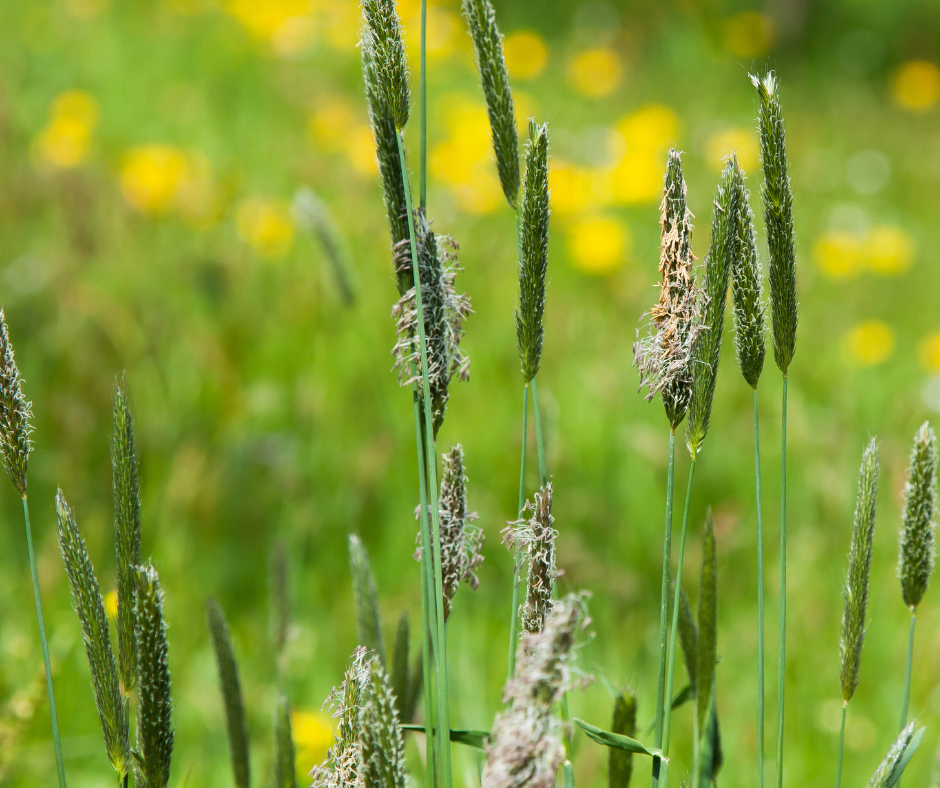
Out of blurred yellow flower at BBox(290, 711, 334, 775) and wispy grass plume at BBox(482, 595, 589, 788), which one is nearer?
wispy grass plume at BBox(482, 595, 589, 788)

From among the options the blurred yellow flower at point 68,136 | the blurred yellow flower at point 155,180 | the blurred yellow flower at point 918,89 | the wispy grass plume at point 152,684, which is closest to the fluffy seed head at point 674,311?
the wispy grass plume at point 152,684

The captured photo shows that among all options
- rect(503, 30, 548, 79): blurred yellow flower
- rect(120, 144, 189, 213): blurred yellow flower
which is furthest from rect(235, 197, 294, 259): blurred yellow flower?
rect(503, 30, 548, 79): blurred yellow flower

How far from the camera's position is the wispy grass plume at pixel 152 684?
0.61m

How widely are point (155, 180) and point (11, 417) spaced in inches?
96.3

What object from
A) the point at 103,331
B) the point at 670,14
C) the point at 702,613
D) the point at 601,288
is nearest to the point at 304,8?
the point at 601,288

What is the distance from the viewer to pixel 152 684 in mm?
630

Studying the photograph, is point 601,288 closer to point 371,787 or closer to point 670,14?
point 371,787

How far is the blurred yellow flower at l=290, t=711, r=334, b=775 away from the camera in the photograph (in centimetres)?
141

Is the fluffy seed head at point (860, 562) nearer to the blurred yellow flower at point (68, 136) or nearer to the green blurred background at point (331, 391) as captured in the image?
the green blurred background at point (331, 391)

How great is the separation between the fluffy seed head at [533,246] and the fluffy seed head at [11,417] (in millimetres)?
368

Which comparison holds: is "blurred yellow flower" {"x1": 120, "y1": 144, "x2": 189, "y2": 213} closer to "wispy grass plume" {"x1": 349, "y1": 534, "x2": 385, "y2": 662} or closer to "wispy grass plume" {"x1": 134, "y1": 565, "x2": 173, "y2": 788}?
"wispy grass plume" {"x1": 349, "y1": 534, "x2": 385, "y2": 662}

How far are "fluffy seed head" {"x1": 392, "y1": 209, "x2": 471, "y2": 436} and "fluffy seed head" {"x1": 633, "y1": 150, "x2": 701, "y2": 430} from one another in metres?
0.15

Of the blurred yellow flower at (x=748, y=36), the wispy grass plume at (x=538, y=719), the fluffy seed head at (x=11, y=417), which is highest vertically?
the blurred yellow flower at (x=748, y=36)

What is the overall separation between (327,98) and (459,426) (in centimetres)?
235
